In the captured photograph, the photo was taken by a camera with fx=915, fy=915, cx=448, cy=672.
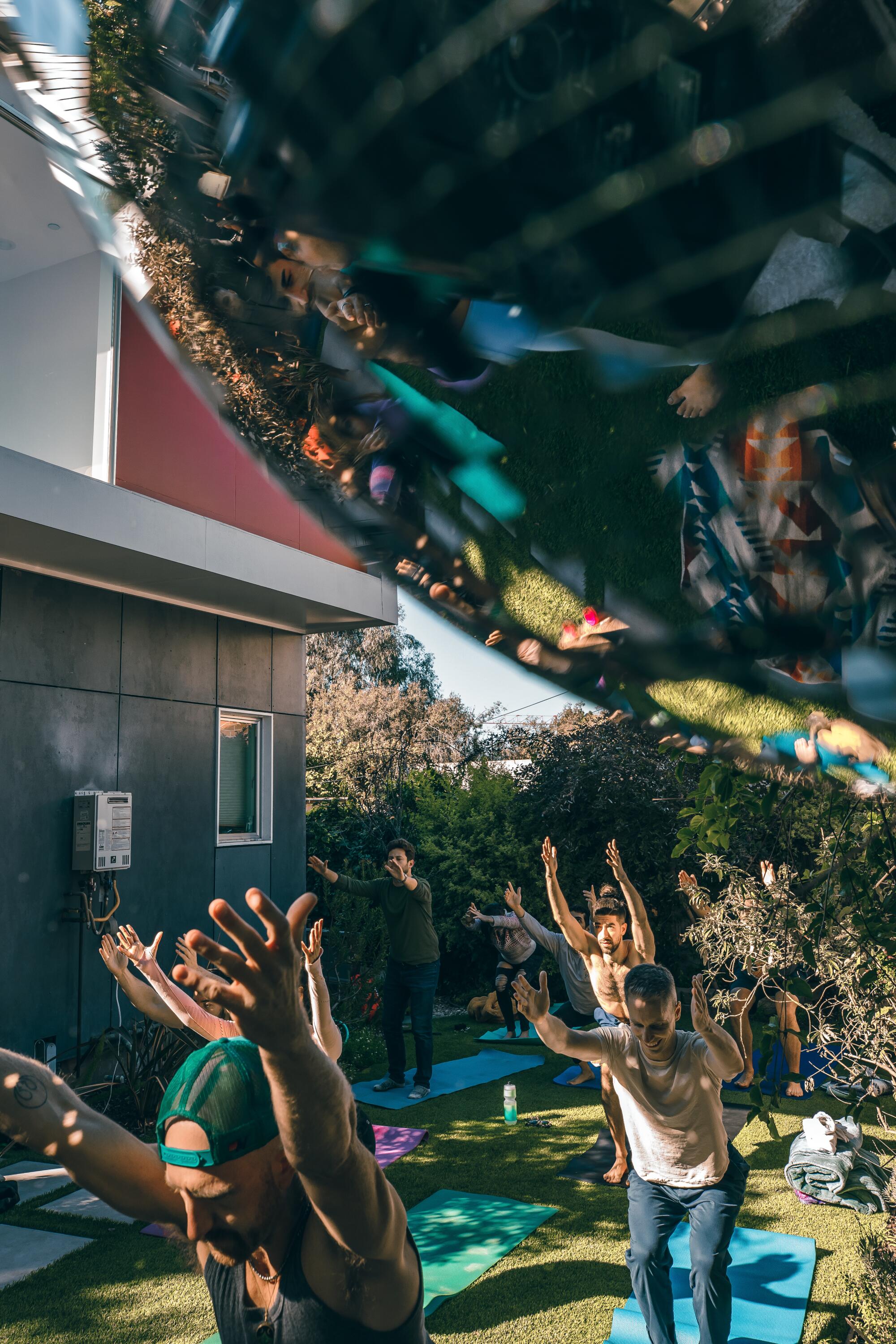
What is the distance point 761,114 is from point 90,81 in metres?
0.53

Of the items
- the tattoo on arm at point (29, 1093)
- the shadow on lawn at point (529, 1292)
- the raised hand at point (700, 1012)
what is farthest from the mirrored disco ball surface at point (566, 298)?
the shadow on lawn at point (529, 1292)

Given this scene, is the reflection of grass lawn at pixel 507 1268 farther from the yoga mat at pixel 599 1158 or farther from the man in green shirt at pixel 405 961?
the man in green shirt at pixel 405 961

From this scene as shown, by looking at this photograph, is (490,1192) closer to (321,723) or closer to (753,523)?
(753,523)

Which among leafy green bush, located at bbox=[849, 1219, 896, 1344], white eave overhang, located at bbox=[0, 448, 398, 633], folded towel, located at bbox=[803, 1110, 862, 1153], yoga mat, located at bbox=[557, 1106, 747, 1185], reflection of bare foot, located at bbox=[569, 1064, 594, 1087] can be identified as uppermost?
white eave overhang, located at bbox=[0, 448, 398, 633]

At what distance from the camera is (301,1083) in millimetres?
1168

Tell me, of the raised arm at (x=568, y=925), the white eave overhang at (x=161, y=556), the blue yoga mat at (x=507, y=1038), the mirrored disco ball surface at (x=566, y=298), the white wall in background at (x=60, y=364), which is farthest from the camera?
the blue yoga mat at (x=507, y=1038)

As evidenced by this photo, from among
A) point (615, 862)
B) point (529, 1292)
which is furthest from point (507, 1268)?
point (615, 862)

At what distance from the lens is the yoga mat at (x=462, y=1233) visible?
4.47 metres

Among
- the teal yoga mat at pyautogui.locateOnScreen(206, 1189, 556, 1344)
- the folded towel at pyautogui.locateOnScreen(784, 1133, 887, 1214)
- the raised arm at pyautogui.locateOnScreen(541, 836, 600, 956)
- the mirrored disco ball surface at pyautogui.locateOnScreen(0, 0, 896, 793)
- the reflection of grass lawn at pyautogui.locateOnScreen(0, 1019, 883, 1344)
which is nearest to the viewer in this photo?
the mirrored disco ball surface at pyautogui.locateOnScreen(0, 0, 896, 793)

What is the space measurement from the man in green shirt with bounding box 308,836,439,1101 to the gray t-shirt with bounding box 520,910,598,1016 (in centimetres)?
94

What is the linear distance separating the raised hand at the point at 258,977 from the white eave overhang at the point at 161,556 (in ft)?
21.6

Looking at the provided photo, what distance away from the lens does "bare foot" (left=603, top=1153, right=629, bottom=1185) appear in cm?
566

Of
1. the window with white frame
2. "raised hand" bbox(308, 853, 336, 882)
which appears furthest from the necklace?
the window with white frame

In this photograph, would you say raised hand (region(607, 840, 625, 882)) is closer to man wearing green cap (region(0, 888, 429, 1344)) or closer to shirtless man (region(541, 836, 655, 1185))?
shirtless man (region(541, 836, 655, 1185))
